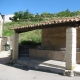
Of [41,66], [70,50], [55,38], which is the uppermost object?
[55,38]

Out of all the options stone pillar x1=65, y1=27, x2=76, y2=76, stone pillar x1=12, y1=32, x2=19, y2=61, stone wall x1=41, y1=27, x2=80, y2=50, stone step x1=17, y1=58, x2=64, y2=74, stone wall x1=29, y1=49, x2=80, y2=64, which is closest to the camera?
stone pillar x1=65, y1=27, x2=76, y2=76

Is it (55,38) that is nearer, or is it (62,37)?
(62,37)

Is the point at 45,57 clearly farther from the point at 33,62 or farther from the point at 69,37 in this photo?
the point at 69,37

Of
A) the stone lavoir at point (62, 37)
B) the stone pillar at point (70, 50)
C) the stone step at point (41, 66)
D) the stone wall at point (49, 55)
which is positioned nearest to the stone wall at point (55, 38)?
the stone lavoir at point (62, 37)

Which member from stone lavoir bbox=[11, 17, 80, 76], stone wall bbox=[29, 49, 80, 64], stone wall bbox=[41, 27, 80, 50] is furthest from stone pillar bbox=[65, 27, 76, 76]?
stone wall bbox=[41, 27, 80, 50]

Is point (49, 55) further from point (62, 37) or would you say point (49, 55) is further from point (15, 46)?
point (15, 46)

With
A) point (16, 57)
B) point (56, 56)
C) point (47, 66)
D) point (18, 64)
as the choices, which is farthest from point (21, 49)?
point (47, 66)

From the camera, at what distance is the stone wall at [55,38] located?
14.0 metres

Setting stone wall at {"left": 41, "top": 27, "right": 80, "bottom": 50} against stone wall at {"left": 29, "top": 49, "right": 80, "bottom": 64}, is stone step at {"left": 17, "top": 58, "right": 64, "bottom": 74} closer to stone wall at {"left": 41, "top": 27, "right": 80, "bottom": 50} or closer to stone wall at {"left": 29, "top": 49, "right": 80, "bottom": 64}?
stone wall at {"left": 29, "top": 49, "right": 80, "bottom": 64}

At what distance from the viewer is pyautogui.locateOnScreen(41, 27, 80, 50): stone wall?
1398 cm

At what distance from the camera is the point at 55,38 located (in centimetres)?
1469

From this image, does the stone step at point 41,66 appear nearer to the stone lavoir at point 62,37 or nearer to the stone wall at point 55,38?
the stone lavoir at point 62,37

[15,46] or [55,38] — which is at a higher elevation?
[55,38]

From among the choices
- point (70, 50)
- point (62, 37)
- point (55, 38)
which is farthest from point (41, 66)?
point (55, 38)
